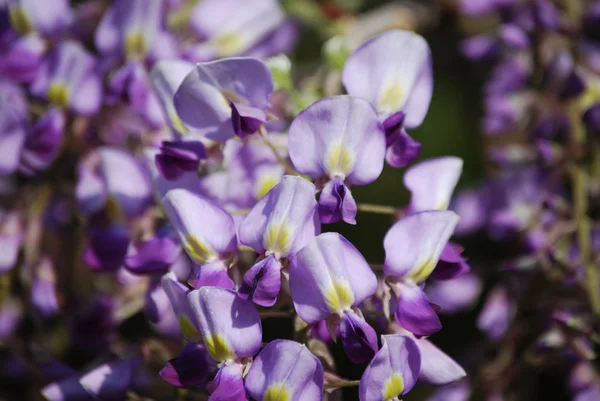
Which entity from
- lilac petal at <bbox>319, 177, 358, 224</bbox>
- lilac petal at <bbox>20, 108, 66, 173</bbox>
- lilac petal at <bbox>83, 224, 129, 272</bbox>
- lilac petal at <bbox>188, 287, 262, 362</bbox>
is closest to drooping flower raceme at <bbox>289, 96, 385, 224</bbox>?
lilac petal at <bbox>319, 177, 358, 224</bbox>

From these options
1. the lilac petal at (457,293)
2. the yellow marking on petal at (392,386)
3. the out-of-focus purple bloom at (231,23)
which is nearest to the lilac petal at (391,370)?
the yellow marking on petal at (392,386)

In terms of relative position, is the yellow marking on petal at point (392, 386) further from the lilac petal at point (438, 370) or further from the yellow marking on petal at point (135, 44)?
the yellow marking on petal at point (135, 44)

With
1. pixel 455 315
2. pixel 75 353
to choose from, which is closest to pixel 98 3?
pixel 75 353

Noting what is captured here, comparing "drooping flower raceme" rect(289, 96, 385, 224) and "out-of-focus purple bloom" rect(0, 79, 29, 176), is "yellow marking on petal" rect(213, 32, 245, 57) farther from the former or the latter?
"drooping flower raceme" rect(289, 96, 385, 224)

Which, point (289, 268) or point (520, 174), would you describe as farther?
point (520, 174)

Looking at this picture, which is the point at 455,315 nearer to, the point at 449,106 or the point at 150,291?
the point at 449,106

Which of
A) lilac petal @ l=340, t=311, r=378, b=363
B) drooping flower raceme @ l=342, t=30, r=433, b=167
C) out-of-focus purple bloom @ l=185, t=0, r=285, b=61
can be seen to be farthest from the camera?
out-of-focus purple bloom @ l=185, t=0, r=285, b=61

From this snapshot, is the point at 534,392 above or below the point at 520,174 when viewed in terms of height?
below
